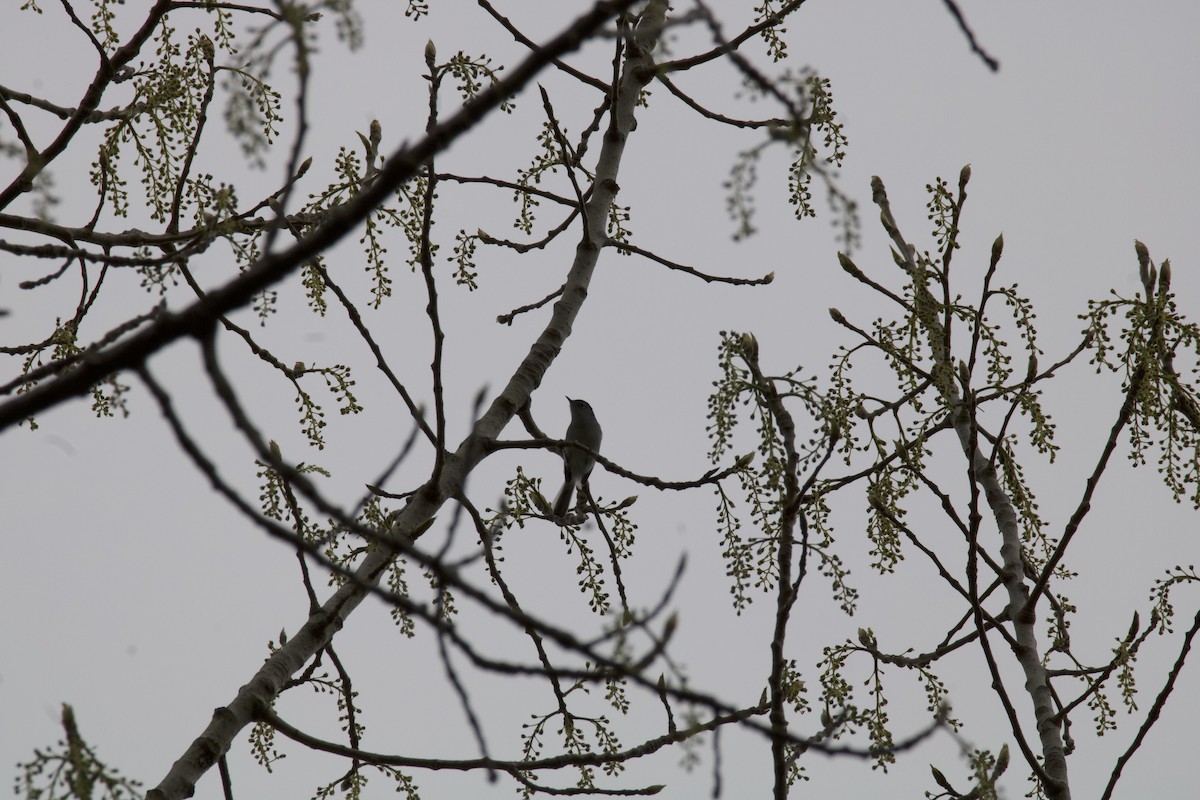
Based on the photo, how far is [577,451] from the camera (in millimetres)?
5453

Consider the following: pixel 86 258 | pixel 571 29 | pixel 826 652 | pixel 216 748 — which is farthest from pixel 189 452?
pixel 826 652

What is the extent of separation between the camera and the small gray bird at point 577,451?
16.7ft

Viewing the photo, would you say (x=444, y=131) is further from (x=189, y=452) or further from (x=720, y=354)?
Answer: (x=720, y=354)

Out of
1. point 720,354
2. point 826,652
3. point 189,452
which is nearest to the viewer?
point 189,452

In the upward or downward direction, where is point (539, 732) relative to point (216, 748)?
upward

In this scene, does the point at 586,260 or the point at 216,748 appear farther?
the point at 586,260

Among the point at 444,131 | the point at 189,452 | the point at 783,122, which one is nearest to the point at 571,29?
the point at 444,131

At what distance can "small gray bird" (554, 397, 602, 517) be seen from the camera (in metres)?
5.10

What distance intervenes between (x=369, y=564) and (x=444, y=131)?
6.65 feet

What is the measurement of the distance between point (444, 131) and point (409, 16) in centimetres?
318

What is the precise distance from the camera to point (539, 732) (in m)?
3.79

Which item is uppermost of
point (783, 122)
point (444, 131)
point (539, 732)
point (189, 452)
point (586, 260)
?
point (783, 122)

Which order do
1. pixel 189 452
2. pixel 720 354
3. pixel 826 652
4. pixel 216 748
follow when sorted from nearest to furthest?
pixel 189 452, pixel 216 748, pixel 720 354, pixel 826 652

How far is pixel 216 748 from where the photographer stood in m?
2.59
